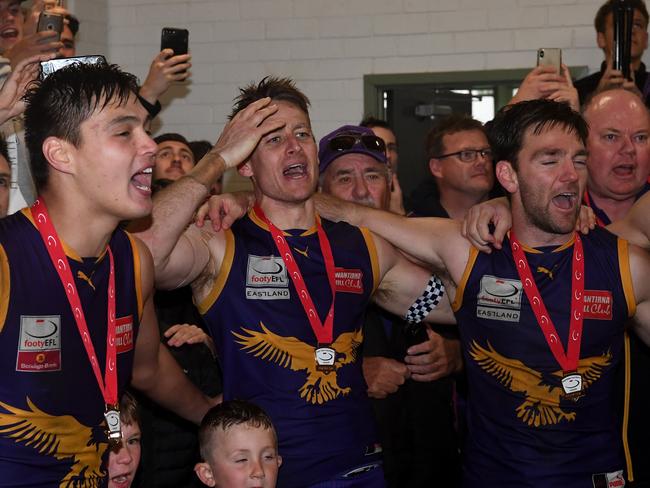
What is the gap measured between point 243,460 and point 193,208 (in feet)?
3.10

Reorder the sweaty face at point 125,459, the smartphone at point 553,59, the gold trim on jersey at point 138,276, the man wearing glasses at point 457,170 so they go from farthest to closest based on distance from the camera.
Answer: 1. the man wearing glasses at point 457,170
2. the smartphone at point 553,59
3. the sweaty face at point 125,459
4. the gold trim on jersey at point 138,276

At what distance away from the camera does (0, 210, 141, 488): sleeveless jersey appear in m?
2.96

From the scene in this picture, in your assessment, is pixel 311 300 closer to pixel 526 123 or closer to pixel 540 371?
pixel 540 371

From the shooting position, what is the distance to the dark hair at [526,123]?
13.2 ft

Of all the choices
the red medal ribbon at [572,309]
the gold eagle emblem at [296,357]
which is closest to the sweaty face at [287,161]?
the gold eagle emblem at [296,357]

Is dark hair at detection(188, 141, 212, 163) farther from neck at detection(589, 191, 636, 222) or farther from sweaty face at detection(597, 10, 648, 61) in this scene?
neck at detection(589, 191, 636, 222)

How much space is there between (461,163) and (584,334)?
8.04 ft

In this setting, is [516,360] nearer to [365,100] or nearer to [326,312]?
[326,312]

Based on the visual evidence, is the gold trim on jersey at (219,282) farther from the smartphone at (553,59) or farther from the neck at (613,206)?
the smartphone at (553,59)

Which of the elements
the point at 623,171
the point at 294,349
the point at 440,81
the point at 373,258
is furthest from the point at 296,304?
the point at 440,81

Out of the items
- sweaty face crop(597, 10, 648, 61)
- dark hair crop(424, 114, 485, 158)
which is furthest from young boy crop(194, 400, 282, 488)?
sweaty face crop(597, 10, 648, 61)

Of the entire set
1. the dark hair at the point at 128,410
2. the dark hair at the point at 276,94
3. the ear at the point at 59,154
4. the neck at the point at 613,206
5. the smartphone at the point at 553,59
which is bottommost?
the dark hair at the point at 128,410

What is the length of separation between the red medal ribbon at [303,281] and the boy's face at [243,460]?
48cm

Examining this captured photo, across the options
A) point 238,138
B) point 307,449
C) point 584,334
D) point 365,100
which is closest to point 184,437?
point 307,449
